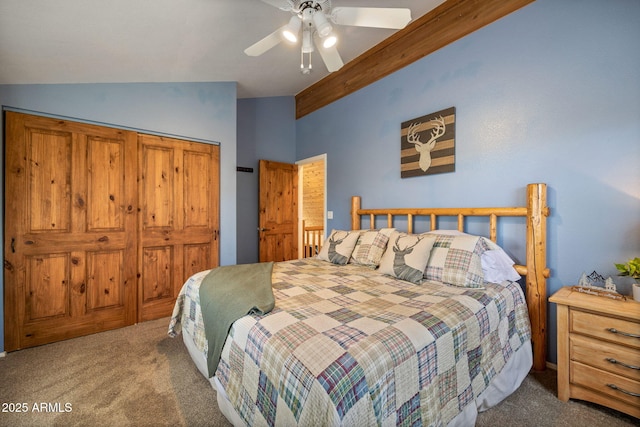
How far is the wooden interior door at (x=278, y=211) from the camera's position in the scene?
419 cm

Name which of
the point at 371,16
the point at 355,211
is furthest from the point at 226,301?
the point at 355,211

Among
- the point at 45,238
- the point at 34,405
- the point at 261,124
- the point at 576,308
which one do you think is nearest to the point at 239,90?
the point at 261,124

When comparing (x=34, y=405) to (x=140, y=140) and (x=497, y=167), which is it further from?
(x=497, y=167)

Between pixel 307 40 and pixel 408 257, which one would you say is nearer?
pixel 307 40

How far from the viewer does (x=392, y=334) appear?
3.74 feet

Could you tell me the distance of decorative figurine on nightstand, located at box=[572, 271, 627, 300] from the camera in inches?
64.2

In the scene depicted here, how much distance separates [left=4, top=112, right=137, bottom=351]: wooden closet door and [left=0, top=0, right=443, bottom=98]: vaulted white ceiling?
1.72 feet

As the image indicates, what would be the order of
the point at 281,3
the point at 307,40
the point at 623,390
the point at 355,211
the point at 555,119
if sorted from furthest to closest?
the point at 355,211 < the point at 555,119 < the point at 307,40 < the point at 281,3 < the point at 623,390

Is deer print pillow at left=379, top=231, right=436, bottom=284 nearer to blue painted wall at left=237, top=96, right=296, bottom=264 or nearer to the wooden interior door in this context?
the wooden interior door

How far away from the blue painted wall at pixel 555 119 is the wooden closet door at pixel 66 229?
3070 millimetres

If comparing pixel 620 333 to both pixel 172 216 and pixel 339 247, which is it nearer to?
pixel 339 247

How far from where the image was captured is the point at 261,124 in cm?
427

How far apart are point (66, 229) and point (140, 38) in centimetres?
183

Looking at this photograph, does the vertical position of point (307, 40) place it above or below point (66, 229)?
above
